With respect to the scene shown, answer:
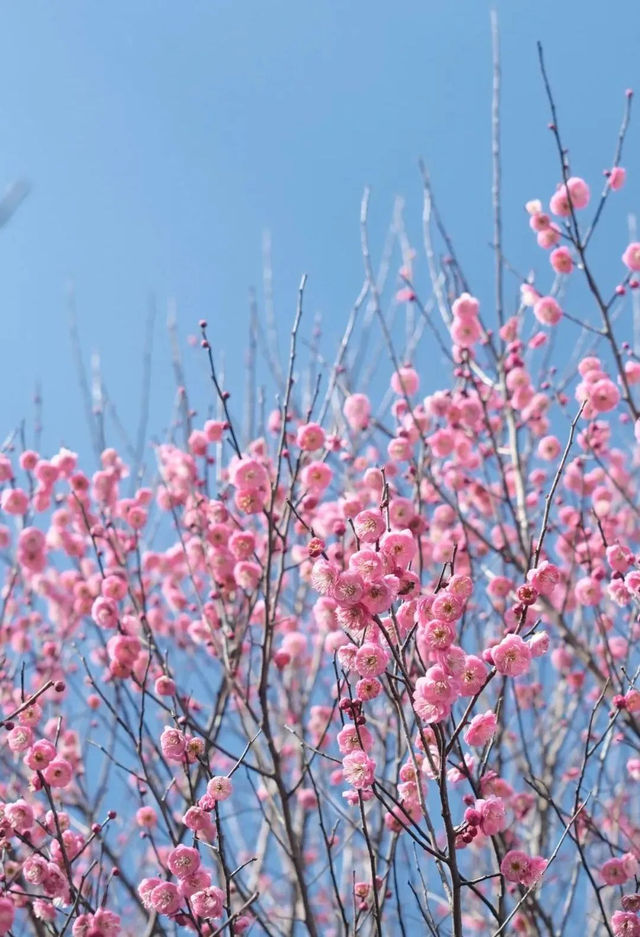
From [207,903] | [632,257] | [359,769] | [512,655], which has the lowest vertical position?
[207,903]

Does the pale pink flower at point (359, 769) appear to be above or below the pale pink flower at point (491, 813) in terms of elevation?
above

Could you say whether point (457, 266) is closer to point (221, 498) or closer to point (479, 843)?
point (221, 498)

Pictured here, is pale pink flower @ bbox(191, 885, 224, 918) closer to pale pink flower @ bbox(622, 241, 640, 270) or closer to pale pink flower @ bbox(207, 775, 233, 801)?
pale pink flower @ bbox(207, 775, 233, 801)

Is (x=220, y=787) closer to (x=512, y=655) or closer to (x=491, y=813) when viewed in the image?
(x=491, y=813)

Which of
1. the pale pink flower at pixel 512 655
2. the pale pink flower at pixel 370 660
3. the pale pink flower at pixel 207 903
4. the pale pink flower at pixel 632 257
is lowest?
the pale pink flower at pixel 207 903

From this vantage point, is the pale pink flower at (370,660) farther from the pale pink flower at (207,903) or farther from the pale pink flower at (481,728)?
the pale pink flower at (207,903)

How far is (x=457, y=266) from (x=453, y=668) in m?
3.13

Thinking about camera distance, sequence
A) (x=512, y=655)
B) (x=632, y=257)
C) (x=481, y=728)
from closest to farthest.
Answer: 1. (x=512, y=655)
2. (x=481, y=728)
3. (x=632, y=257)

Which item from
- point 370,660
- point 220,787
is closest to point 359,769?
point 370,660

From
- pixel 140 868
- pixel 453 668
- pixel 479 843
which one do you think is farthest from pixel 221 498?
pixel 140 868

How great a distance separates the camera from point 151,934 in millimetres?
3139

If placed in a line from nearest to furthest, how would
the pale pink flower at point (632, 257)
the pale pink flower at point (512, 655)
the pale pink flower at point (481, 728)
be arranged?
the pale pink flower at point (512, 655) < the pale pink flower at point (481, 728) < the pale pink flower at point (632, 257)

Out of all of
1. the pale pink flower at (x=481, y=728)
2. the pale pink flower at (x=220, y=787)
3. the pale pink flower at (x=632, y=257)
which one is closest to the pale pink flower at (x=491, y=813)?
the pale pink flower at (x=481, y=728)

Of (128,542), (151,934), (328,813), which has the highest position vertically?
(128,542)
